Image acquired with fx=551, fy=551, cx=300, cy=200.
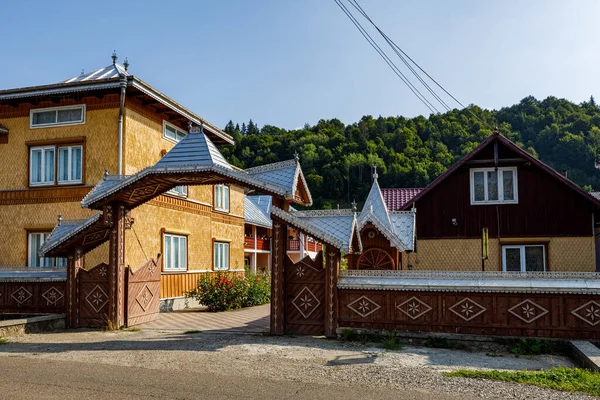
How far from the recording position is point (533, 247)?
19641 millimetres

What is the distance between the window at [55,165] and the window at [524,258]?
14.7 m

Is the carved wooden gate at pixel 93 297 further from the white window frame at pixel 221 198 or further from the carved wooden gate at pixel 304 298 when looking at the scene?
the white window frame at pixel 221 198

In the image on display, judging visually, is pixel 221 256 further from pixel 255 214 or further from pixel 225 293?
pixel 255 214

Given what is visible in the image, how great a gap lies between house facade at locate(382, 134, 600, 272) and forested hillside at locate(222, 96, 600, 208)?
14.7 meters

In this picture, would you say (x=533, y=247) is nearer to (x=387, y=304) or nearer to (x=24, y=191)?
(x=387, y=304)

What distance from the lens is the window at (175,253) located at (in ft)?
60.6

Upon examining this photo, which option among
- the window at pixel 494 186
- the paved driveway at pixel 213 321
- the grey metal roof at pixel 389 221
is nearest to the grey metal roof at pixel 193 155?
the paved driveway at pixel 213 321

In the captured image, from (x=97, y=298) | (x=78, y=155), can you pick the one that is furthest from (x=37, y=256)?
(x=97, y=298)

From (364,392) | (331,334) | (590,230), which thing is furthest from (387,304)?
(590,230)

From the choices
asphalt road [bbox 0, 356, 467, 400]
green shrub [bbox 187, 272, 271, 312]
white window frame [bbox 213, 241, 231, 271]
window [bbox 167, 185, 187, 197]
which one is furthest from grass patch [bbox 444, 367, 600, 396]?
white window frame [bbox 213, 241, 231, 271]

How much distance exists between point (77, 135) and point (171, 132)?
3.40 metres

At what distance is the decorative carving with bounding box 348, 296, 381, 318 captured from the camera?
11578 mm

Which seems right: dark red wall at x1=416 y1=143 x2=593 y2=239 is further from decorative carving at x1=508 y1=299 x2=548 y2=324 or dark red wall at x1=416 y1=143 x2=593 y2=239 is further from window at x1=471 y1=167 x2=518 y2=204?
decorative carving at x1=508 y1=299 x2=548 y2=324

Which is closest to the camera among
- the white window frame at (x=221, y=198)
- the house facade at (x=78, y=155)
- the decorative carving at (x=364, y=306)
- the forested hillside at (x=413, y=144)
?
the decorative carving at (x=364, y=306)
